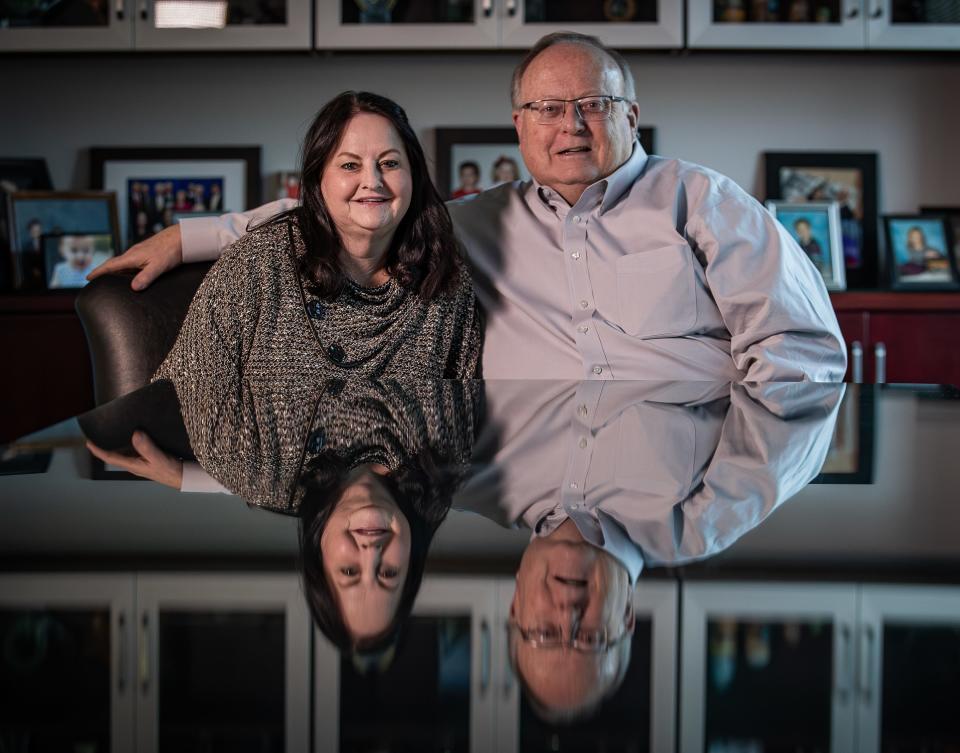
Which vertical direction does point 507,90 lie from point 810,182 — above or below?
above

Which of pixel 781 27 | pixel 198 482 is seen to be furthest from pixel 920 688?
pixel 781 27

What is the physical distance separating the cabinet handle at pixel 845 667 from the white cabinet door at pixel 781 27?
2.96 meters

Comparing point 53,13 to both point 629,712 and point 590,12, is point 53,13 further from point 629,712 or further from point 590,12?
point 629,712

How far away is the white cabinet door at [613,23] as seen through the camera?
3.07 m

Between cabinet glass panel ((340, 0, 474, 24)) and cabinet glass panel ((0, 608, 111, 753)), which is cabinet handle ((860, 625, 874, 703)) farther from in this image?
cabinet glass panel ((340, 0, 474, 24))

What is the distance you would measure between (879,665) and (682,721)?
8cm

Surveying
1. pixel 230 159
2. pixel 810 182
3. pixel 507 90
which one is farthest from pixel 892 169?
pixel 230 159

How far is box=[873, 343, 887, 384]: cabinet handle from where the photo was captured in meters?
2.98

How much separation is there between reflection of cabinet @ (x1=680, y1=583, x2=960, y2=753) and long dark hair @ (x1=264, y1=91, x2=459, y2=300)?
1.37 meters

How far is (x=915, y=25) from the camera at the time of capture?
10.2 feet

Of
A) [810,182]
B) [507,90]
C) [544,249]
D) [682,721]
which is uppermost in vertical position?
[507,90]

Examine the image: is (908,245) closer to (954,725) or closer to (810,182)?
(810,182)

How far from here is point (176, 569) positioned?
47cm

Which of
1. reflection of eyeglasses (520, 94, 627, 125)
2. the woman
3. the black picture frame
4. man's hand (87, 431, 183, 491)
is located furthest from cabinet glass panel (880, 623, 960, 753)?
reflection of eyeglasses (520, 94, 627, 125)
